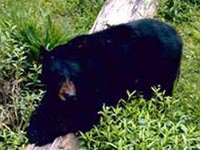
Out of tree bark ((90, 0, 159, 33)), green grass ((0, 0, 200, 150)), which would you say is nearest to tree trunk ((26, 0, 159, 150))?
tree bark ((90, 0, 159, 33))

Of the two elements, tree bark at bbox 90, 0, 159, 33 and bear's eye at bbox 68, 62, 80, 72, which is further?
tree bark at bbox 90, 0, 159, 33

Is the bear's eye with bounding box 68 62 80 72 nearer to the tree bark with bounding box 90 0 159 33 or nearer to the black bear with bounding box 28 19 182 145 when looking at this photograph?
the black bear with bounding box 28 19 182 145

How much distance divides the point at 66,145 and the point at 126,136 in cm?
45

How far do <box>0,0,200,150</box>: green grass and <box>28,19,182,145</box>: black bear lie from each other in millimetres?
124

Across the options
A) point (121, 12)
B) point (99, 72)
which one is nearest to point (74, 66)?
point (99, 72)

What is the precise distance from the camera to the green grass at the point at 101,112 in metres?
4.72

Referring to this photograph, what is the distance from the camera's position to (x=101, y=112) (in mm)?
4852

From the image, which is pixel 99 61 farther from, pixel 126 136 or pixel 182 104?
pixel 182 104

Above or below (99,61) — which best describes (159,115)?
below

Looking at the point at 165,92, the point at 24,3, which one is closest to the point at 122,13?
the point at 165,92

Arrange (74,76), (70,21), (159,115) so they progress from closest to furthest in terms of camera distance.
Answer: (74,76) → (159,115) → (70,21)

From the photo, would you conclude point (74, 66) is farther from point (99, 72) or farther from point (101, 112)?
point (101, 112)

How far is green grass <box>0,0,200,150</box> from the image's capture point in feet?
15.5

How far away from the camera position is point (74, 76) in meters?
4.69
